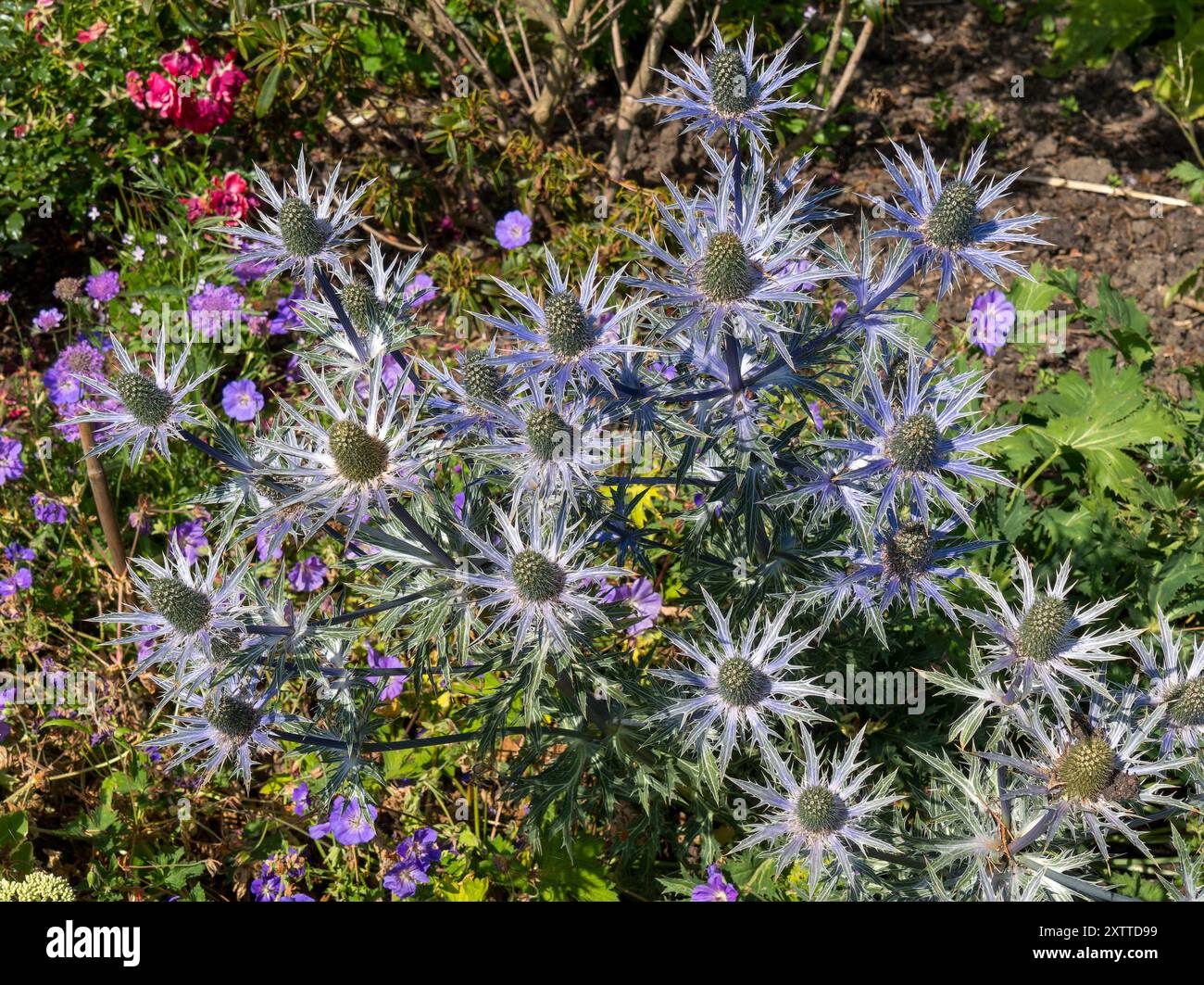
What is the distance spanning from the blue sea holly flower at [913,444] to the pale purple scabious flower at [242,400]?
250 cm

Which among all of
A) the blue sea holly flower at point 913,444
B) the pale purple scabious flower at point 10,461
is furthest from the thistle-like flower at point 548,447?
the pale purple scabious flower at point 10,461

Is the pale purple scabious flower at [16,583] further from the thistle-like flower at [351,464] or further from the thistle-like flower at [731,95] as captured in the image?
Result: the thistle-like flower at [731,95]

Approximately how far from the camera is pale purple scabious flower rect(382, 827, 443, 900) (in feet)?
9.77

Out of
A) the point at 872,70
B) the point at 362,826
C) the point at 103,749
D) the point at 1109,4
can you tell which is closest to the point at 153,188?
the point at 103,749

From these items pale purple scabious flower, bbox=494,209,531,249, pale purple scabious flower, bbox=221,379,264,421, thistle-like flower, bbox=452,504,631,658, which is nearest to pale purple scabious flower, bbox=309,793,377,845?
thistle-like flower, bbox=452,504,631,658

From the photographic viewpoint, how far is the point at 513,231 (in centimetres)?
454

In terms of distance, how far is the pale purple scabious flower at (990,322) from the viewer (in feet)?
12.5

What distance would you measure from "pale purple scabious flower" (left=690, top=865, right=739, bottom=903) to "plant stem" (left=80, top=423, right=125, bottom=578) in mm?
2177

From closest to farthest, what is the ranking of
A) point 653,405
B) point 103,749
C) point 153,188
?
1. point 653,405
2. point 103,749
3. point 153,188

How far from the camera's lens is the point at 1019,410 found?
4055mm

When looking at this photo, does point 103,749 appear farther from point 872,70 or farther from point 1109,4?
point 1109,4

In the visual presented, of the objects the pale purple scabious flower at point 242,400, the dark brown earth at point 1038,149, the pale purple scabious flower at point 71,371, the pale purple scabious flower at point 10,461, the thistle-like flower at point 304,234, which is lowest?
the thistle-like flower at point 304,234

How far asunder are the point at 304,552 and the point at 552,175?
2.09m

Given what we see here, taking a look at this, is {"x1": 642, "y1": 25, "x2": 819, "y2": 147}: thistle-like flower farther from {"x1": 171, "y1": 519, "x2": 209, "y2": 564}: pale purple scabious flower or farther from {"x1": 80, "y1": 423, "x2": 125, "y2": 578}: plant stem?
{"x1": 171, "y1": 519, "x2": 209, "y2": 564}: pale purple scabious flower
